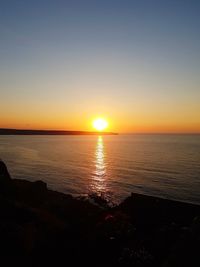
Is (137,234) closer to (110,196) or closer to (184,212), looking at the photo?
(184,212)

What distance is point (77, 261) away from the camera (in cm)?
1373

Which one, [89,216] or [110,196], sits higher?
[89,216]

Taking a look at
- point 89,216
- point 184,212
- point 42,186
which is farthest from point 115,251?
point 42,186

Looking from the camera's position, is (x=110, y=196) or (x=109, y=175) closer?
(x=110, y=196)

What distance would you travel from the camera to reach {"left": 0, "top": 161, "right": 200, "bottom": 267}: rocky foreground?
12106 mm

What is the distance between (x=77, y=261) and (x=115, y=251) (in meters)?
2.99

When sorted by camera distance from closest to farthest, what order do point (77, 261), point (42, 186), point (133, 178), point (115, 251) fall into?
point (77, 261) → point (115, 251) → point (42, 186) → point (133, 178)

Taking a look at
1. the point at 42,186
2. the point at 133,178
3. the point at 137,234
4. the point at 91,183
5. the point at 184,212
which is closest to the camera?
the point at 137,234

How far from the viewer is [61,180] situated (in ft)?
165

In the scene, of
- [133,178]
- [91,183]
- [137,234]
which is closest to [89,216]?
[137,234]

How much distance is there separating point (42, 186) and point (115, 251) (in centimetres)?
1542

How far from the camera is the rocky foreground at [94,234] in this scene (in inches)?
477

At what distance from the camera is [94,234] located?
17.2m

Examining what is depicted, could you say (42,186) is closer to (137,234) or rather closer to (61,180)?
(137,234)
